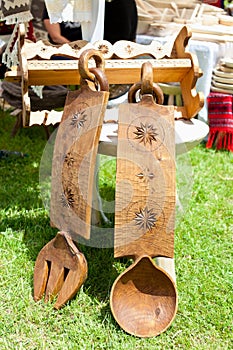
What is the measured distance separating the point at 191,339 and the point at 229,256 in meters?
0.66

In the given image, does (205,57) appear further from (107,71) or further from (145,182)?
(145,182)

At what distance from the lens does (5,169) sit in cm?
344

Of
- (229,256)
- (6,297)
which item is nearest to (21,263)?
(6,297)

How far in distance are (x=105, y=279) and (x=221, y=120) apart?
2140 mm

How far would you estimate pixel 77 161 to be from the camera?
201cm

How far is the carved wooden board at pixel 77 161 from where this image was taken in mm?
1960

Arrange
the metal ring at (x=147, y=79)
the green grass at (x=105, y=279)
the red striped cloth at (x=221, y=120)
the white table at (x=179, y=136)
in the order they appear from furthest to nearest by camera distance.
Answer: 1. the red striped cloth at (x=221, y=120)
2. the white table at (x=179, y=136)
3. the metal ring at (x=147, y=79)
4. the green grass at (x=105, y=279)

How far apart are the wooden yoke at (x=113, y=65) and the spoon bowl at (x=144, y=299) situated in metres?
0.81

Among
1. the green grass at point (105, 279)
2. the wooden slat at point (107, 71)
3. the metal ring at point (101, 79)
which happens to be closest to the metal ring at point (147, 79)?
the metal ring at point (101, 79)

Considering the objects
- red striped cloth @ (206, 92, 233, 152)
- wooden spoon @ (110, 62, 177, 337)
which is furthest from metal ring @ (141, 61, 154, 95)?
red striped cloth @ (206, 92, 233, 152)

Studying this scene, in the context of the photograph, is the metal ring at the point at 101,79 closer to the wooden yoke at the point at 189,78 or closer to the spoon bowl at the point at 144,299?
the wooden yoke at the point at 189,78

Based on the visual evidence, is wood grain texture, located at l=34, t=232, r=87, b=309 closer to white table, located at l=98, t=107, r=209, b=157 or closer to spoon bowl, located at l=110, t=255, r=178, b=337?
spoon bowl, located at l=110, t=255, r=178, b=337

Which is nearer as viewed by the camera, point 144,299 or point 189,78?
point 144,299

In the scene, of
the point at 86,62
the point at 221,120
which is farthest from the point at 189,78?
the point at 221,120
